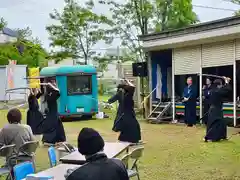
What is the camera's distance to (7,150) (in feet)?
20.2

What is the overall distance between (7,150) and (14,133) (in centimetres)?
44

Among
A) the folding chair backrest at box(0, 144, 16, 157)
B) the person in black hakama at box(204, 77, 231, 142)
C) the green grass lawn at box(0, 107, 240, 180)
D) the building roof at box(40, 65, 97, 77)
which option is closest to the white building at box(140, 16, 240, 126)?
the green grass lawn at box(0, 107, 240, 180)

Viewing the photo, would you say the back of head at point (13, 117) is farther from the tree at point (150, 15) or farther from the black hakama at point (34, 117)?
the tree at point (150, 15)

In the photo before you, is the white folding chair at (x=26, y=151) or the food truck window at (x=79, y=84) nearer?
the white folding chair at (x=26, y=151)

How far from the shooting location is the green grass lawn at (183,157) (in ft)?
25.1

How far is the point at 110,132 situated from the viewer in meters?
13.8

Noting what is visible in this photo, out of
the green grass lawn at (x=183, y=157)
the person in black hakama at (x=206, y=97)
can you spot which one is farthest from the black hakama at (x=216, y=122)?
the person in black hakama at (x=206, y=97)

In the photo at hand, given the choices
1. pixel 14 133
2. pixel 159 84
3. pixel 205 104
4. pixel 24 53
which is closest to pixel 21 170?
pixel 14 133

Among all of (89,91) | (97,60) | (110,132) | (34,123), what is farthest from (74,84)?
(97,60)

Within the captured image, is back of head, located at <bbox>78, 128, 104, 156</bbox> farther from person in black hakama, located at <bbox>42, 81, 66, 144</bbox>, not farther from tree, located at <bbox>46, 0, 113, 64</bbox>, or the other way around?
Answer: tree, located at <bbox>46, 0, 113, 64</bbox>

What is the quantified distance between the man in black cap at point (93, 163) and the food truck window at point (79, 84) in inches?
578

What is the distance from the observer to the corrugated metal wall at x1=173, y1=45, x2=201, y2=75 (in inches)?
607

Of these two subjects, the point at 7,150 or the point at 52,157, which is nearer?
the point at 52,157

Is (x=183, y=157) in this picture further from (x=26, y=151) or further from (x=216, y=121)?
(x=26, y=151)
